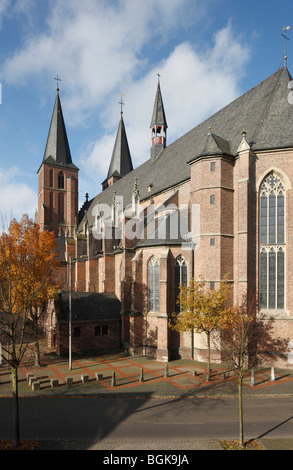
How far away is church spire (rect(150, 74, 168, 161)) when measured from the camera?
4503cm

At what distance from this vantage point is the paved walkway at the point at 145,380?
17.1m

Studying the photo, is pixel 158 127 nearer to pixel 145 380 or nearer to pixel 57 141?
pixel 57 141

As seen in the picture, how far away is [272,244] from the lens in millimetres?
22281

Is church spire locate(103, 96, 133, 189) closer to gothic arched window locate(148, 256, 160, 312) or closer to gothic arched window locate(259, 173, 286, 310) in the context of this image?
gothic arched window locate(148, 256, 160, 312)

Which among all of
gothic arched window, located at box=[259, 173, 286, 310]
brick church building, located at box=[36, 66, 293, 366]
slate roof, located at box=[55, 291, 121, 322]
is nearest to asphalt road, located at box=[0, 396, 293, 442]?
gothic arched window, located at box=[259, 173, 286, 310]

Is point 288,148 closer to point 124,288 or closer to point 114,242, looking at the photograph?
point 124,288

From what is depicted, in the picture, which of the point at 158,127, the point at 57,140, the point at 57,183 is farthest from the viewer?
the point at 57,183

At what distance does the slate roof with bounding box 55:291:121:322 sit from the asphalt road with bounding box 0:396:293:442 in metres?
10.6

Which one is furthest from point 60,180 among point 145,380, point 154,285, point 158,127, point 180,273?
point 145,380

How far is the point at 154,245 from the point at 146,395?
11.5 meters

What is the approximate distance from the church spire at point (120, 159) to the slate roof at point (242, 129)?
2497cm

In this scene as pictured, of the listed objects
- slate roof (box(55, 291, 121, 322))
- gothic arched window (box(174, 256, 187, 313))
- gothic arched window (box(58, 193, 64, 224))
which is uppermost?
gothic arched window (box(58, 193, 64, 224))

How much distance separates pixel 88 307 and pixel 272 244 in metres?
16.2
